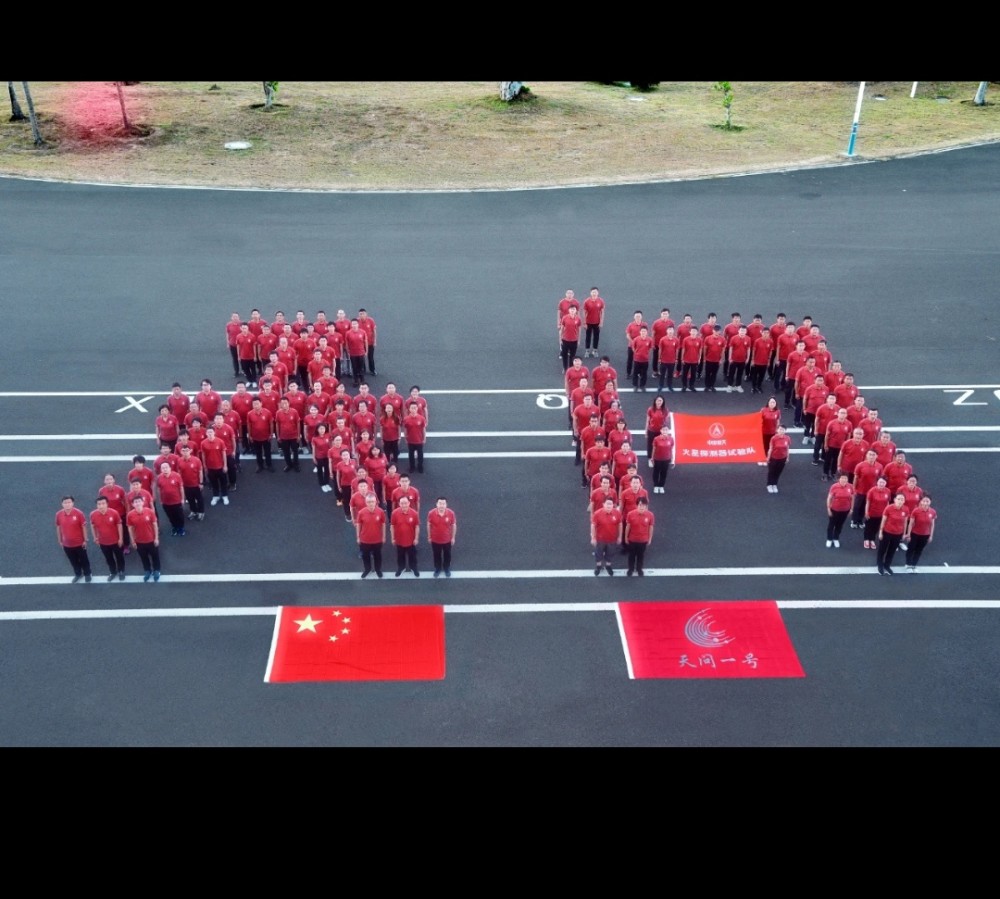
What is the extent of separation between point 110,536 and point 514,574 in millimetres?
5520

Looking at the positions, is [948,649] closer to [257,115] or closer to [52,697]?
[52,697]

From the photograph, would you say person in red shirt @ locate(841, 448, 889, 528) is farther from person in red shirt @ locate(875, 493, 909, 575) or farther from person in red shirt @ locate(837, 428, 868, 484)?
person in red shirt @ locate(875, 493, 909, 575)

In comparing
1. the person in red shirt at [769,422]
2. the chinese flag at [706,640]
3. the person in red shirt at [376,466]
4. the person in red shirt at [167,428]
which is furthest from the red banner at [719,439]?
the person in red shirt at [167,428]

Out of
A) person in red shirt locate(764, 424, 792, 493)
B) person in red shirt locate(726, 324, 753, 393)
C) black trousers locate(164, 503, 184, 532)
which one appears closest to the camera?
black trousers locate(164, 503, 184, 532)

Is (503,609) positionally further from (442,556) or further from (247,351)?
(247,351)

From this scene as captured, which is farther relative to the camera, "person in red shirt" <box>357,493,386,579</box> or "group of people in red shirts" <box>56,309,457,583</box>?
"group of people in red shirts" <box>56,309,457,583</box>

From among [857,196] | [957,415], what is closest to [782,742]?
[957,415]

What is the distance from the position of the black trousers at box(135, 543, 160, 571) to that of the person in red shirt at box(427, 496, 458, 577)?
12.4 feet

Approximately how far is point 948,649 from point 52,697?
10.9m

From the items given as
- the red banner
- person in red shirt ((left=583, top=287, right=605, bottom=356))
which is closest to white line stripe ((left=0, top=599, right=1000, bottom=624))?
the red banner

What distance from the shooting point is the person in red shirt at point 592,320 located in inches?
752

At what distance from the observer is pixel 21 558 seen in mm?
13672

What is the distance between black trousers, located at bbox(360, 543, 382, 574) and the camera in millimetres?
13142

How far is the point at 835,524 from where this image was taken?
13891 millimetres
